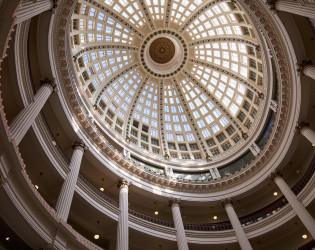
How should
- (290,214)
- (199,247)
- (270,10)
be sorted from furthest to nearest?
(199,247), (290,214), (270,10)

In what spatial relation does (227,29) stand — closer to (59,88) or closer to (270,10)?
(270,10)

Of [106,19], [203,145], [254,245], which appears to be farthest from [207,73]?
[254,245]

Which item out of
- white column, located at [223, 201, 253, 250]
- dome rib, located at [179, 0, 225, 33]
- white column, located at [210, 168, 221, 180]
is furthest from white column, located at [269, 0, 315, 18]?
white column, located at [210, 168, 221, 180]

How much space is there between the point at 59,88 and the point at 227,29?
24.3m

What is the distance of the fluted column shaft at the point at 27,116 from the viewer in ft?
48.2

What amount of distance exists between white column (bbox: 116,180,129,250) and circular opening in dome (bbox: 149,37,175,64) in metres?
24.0

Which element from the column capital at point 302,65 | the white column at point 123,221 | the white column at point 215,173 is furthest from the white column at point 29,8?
the white column at point 215,173

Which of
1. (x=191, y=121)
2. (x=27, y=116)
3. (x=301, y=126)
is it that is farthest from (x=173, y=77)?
(x=27, y=116)

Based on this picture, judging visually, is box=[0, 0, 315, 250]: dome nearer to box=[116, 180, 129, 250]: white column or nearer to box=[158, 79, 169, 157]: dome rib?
box=[116, 180, 129, 250]: white column

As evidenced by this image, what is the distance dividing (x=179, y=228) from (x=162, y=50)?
92.5 ft

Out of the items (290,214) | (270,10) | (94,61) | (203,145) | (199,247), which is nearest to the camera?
(270,10)

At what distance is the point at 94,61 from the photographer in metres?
35.6

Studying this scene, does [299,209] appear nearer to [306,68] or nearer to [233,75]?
[306,68]

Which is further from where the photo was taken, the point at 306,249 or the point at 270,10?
the point at 306,249
